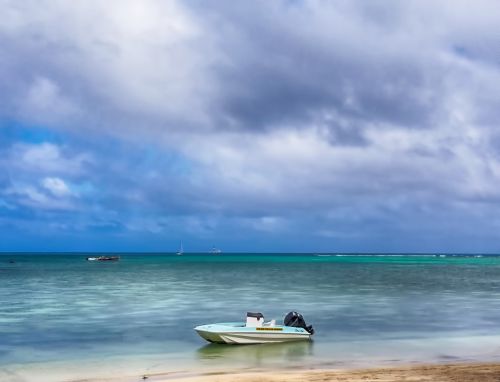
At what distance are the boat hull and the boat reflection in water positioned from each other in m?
0.31

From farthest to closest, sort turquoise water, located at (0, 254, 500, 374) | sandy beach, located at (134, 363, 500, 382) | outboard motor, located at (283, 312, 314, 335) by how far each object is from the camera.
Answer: outboard motor, located at (283, 312, 314, 335), turquoise water, located at (0, 254, 500, 374), sandy beach, located at (134, 363, 500, 382)

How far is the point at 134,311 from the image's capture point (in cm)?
4991

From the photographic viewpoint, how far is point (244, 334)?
3234cm

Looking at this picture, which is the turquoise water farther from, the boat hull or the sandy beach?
the sandy beach

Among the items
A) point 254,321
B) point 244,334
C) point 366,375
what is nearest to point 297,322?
point 254,321

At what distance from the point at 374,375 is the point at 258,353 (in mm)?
8758

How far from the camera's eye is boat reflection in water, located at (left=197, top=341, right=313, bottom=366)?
28.5 metres

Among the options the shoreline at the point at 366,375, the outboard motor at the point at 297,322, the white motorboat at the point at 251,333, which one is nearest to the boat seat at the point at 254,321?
the white motorboat at the point at 251,333

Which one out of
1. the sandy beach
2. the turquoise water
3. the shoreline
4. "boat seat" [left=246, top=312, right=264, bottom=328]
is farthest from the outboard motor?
the sandy beach

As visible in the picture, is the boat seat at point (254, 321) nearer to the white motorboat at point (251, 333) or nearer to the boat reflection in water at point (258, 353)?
the white motorboat at point (251, 333)

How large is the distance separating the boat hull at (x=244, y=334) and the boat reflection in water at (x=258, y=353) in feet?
1.02

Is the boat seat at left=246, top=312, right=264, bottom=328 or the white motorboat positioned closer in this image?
the white motorboat

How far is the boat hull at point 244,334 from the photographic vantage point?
32200mm

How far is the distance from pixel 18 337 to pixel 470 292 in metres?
54.6
